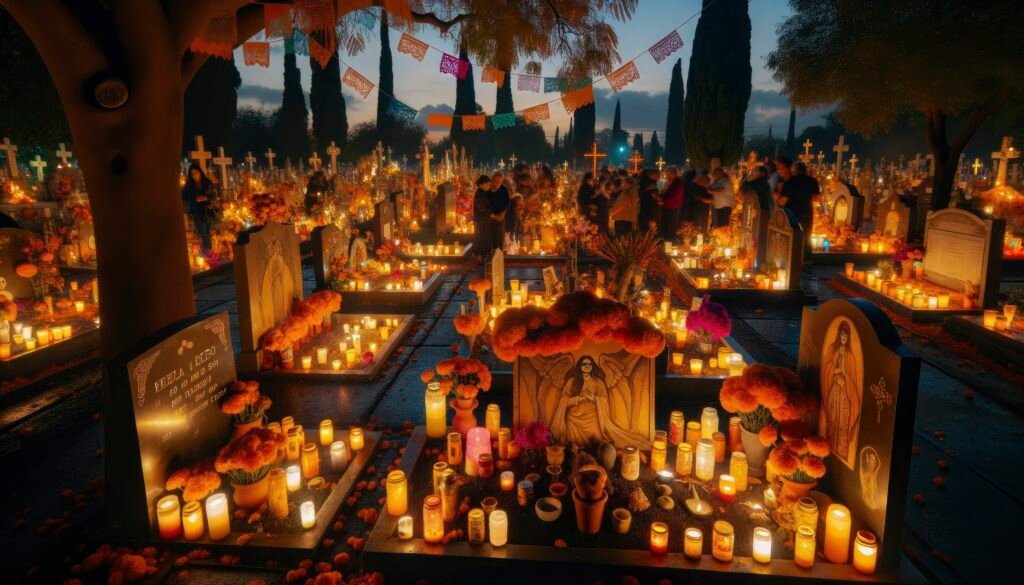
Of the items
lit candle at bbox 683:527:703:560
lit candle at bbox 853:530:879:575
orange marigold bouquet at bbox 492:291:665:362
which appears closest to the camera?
lit candle at bbox 853:530:879:575

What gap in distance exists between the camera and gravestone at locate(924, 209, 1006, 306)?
9.23 meters

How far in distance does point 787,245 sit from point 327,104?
1641 inches

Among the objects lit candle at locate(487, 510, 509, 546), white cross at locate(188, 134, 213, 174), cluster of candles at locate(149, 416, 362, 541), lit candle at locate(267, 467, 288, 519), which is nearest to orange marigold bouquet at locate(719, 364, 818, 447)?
lit candle at locate(487, 510, 509, 546)

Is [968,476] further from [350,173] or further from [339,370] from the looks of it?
[350,173]

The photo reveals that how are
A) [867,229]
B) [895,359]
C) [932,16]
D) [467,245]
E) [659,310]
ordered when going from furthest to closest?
1. [867,229]
2. [467,245]
3. [932,16]
4. [659,310]
5. [895,359]

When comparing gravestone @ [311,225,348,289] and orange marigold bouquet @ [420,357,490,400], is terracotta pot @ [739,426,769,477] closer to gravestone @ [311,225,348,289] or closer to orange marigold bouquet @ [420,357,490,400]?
orange marigold bouquet @ [420,357,490,400]

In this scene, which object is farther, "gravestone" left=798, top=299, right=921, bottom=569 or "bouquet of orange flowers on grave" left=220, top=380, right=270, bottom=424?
"bouquet of orange flowers on grave" left=220, top=380, right=270, bottom=424

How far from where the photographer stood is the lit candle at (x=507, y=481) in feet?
14.9

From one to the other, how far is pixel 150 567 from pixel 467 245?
1411cm

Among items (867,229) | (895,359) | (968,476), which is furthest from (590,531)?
(867,229)

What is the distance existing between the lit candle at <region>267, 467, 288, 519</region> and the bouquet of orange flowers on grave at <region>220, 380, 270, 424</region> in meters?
0.93

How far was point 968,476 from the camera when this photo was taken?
488cm

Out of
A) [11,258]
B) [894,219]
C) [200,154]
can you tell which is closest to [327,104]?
[200,154]

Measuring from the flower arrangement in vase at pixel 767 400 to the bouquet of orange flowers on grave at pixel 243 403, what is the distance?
4.03 metres
